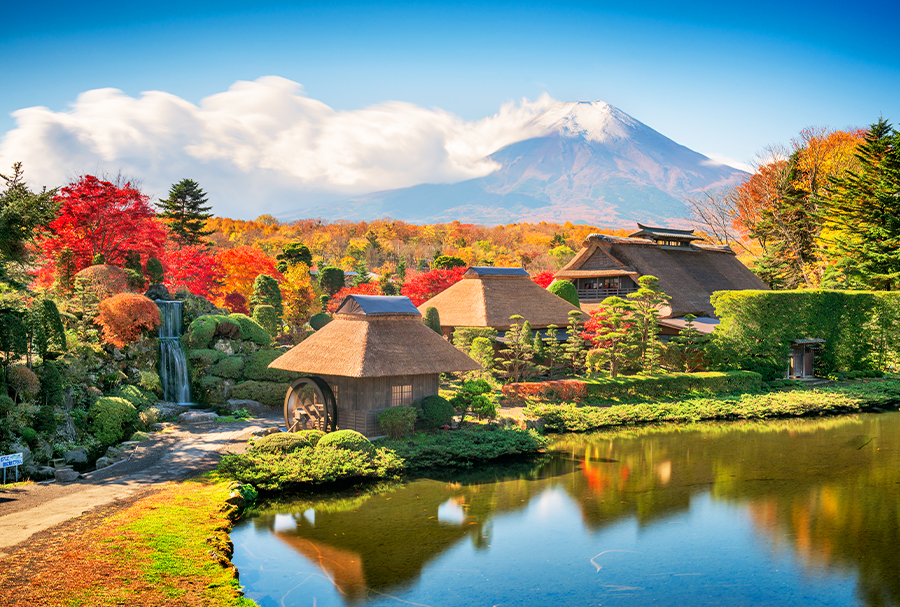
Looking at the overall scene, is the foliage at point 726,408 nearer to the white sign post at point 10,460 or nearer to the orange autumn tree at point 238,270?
the white sign post at point 10,460

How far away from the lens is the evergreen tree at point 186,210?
47.0 m

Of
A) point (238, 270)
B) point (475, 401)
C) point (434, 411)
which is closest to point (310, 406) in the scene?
point (434, 411)

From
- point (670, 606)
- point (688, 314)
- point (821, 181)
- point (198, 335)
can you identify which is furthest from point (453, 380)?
point (821, 181)

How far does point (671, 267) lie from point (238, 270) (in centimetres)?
2781

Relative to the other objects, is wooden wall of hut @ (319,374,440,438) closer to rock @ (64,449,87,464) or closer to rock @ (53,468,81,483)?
rock @ (64,449,87,464)

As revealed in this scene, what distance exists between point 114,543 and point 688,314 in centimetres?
3081

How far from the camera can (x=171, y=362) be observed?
24719 mm

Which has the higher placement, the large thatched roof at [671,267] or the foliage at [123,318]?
the large thatched roof at [671,267]

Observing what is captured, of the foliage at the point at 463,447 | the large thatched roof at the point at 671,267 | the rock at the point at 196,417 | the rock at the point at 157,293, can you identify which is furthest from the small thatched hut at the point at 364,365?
the large thatched roof at the point at 671,267

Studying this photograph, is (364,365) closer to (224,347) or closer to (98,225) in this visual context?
(224,347)

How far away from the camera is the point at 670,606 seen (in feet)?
33.5

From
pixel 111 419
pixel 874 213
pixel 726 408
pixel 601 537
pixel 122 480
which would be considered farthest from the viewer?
pixel 874 213

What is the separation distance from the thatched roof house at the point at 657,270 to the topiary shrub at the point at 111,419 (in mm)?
27060

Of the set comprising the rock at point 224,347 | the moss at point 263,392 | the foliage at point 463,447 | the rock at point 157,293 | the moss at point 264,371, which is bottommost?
the foliage at point 463,447
